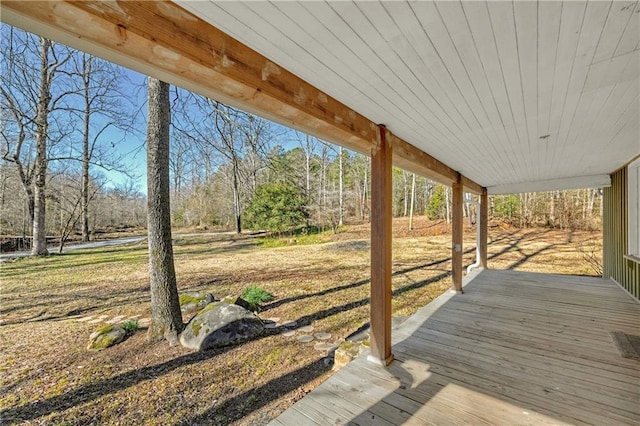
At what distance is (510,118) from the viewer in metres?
2.13

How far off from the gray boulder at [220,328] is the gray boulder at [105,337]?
80 cm

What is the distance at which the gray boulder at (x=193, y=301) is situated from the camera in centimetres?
419

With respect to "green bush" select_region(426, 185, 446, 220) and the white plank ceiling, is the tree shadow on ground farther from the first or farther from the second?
"green bush" select_region(426, 185, 446, 220)

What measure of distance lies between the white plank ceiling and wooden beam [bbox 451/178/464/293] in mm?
2072

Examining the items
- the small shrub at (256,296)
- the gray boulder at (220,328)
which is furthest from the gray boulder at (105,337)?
the small shrub at (256,296)

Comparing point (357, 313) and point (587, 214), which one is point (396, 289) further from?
point (587, 214)

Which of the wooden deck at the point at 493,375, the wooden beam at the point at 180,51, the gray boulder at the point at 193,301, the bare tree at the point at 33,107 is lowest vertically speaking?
the gray boulder at the point at 193,301

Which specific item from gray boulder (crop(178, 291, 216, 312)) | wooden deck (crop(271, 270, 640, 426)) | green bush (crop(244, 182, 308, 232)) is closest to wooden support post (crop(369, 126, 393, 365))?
wooden deck (crop(271, 270, 640, 426))

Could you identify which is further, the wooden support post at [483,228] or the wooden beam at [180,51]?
the wooden support post at [483,228]

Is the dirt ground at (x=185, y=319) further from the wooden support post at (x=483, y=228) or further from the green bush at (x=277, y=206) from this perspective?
the green bush at (x=277, y=206)

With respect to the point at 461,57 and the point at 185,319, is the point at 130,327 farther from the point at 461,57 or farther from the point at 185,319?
the point at 461,57

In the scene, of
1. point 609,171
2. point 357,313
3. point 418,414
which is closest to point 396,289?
point 357,313

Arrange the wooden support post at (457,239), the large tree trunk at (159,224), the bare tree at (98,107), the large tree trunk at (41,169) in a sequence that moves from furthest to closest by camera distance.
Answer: the large tree trunk at (41,169), the bare tree at (98,107), the wooden support post at (457,239), the large tree trunk at (159,224)

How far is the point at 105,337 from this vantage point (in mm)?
3273
